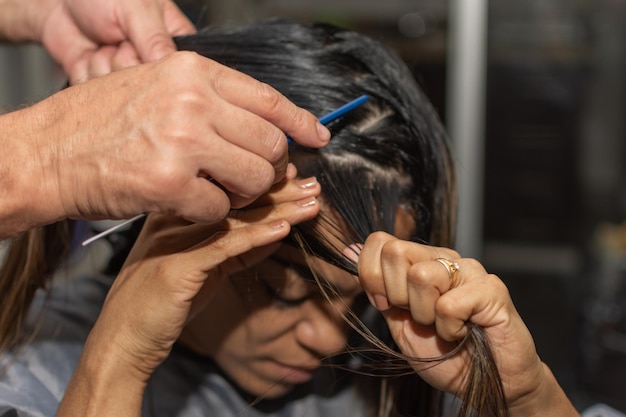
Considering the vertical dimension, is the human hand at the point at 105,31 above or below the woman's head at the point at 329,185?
above

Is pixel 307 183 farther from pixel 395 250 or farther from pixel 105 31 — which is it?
pixel 105 31

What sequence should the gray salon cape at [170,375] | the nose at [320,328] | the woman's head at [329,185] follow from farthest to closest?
the gray salon cape at [170,375]
the nose at [320,328]
the woman's head at [329,185]

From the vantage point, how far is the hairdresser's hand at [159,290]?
0.81 meters

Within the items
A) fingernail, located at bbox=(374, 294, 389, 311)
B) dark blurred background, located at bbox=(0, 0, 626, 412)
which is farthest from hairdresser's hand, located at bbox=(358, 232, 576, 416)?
dark blurred background, located at bbox=(0, 0, 626, 412)

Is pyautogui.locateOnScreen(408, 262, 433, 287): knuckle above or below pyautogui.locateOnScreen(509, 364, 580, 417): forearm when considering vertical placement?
above

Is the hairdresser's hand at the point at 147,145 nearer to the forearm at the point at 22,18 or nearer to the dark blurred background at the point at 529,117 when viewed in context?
the forearm at the point at 22,18

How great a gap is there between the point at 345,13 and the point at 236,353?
2248 mm

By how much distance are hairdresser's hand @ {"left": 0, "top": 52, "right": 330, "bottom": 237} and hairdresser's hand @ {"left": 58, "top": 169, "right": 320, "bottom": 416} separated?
0.09 m

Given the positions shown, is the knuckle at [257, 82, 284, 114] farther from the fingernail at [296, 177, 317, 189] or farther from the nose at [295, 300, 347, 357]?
the nose at [295, 300, 347, 357]

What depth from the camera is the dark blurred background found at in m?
2.95

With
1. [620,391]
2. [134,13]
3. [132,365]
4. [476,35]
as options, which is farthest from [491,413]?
[476,35]

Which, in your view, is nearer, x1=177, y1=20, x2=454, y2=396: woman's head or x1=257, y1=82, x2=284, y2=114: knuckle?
x1=257, y1=82, x2=284, y2=114: knuckle

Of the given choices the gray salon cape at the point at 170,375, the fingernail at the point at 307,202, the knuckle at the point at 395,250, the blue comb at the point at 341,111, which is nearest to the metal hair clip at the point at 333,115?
the blue comb at the point at 341,111

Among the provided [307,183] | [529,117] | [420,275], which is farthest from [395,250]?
[529,117]
